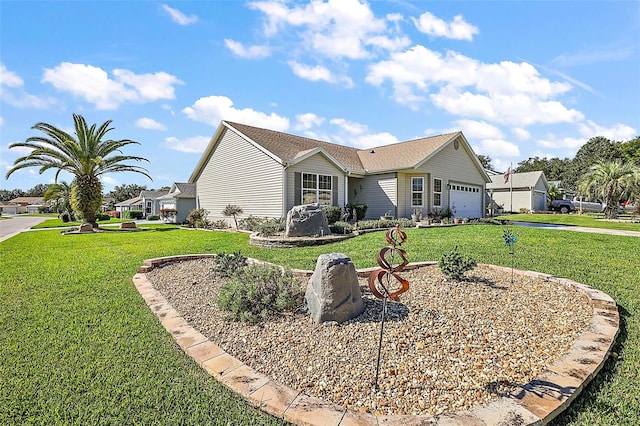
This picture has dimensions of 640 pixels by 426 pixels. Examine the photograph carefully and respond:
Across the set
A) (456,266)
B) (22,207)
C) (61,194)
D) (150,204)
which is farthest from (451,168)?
(22,207)

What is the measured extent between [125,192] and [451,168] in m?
74.8

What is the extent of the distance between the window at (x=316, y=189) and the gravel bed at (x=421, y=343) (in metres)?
10.7

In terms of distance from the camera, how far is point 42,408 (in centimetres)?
234

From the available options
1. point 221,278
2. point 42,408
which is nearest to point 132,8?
point 221,278

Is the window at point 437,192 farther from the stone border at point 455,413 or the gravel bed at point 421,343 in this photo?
the stone border at point 455,413

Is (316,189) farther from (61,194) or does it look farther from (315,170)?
A: (61,194)

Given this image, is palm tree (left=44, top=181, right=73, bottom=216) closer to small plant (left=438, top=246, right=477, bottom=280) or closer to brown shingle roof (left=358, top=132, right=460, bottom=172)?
brown shingle roof (left=358, top=132, right=460, bottom=172)

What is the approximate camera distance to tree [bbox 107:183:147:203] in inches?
2790

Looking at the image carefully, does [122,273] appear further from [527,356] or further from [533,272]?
[533,272]

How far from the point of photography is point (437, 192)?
60.5 ft

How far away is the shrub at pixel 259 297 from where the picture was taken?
3910 mm

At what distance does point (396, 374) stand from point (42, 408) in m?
2.75

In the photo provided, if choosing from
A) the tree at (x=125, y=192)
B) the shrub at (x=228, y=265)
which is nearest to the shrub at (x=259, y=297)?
the shrub at (x=228, y=265)

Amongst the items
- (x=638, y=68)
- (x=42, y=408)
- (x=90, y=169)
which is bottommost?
(x=42, y=408)
